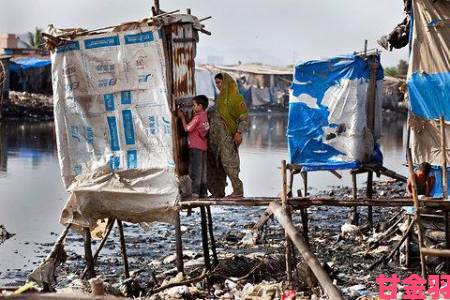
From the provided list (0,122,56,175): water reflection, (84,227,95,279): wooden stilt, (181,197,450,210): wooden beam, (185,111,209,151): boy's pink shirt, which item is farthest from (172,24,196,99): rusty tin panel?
(0,122,56,175): water reflection

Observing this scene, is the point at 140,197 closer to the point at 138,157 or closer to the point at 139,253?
the point at 138,157

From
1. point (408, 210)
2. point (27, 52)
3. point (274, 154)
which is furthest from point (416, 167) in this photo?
point (27, 52)

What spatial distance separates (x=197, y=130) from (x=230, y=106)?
2.36ft

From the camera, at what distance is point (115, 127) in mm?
9773

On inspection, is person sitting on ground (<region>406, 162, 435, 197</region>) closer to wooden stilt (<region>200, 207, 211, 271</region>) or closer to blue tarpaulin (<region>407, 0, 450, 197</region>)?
blue tarpaulin (<region>407, 0, 450, 197</region>)

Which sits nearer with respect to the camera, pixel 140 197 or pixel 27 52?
pixel 140 197

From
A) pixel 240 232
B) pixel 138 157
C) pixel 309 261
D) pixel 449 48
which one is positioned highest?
pixel 449 48

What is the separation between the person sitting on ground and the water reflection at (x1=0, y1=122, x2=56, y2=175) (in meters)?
15.9

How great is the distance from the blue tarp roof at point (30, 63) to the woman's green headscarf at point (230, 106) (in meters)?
31.1

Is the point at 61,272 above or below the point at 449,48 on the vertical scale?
below

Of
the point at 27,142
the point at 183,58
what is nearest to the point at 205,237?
the point at 183,58

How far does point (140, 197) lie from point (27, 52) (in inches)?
1528

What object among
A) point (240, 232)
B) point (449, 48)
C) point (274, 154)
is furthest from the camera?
point (274, 154)

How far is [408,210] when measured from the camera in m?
11.0
